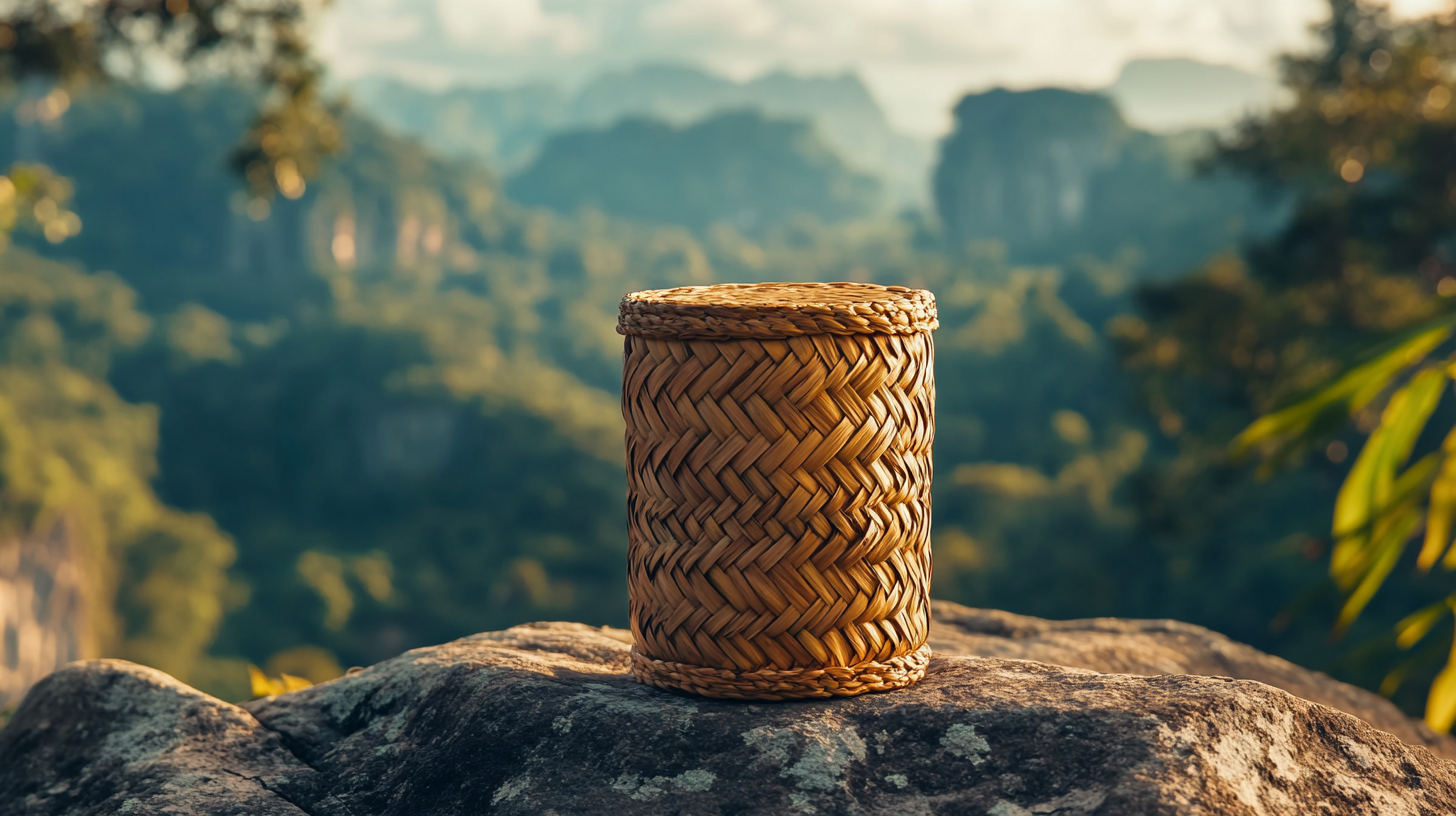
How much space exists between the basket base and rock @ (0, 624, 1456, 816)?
3 centimetres

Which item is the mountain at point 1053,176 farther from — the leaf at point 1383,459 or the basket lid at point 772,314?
the basket lid at point 772,314

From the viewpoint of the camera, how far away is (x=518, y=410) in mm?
68688

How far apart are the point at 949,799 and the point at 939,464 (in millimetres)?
62237

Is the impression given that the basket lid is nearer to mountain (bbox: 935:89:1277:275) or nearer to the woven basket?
the woven basket

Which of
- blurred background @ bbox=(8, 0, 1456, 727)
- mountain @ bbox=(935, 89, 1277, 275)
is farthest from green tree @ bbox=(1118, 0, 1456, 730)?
mountain @ bbox=(935, 89, 1277, 275)

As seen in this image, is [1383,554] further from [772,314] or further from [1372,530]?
[772,314]

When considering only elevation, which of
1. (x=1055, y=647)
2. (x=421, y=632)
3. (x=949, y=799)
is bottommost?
(x=421, y=632)

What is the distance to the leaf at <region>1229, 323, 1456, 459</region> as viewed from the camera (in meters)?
2.28

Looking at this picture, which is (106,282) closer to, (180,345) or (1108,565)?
(180,345)

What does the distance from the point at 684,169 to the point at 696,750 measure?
137 m

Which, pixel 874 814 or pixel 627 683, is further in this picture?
pixel 627 683

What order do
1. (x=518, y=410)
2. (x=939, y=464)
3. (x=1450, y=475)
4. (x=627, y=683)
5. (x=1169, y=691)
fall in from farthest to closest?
(x=518, y=410), (x=939, y=464), (x=1450, y=475), (x=627, y=683), (x=1169, y=691)

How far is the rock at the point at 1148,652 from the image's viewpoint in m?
2.81

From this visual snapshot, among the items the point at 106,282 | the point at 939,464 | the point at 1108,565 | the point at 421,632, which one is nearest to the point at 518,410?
the point at 421,632
